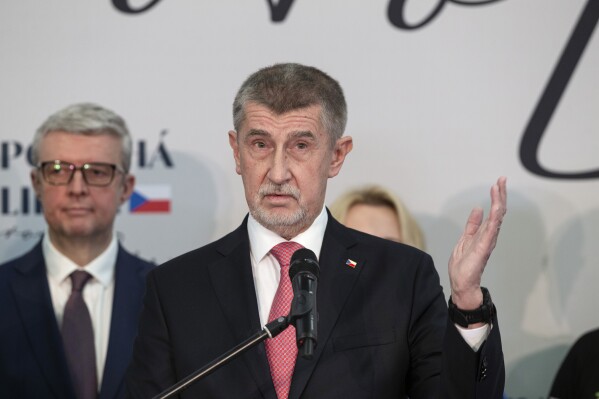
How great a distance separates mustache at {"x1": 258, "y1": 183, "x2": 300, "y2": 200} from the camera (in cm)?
252

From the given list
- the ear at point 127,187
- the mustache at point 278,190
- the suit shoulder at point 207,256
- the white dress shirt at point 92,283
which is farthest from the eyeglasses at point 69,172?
the mustache at point 278,190

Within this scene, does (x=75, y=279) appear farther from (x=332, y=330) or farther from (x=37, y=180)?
(x=332, y=330)

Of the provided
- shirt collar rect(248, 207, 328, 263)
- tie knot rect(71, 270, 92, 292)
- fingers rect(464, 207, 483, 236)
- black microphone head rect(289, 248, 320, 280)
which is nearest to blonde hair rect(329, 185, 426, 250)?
tie knot rect(71, 270, 92, 292)

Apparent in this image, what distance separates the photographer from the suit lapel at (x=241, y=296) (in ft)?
7.91

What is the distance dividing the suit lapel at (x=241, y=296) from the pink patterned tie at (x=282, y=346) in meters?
0.04

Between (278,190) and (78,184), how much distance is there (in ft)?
5.19

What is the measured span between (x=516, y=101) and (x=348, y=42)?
0.77 metres

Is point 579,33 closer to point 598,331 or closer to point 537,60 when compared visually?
point 537,60

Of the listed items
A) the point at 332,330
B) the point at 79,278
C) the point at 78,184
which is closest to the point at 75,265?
the point at 79,278

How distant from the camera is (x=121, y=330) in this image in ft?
12.3

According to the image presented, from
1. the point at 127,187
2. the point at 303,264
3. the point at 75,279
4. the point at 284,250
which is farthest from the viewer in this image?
the point at 127,187

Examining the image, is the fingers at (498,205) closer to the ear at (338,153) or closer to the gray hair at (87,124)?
the ear at (338,153)

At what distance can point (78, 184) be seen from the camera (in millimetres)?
3895

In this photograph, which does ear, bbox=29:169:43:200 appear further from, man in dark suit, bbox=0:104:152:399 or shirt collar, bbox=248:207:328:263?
shirt collar, bbox=248:207:328:263
